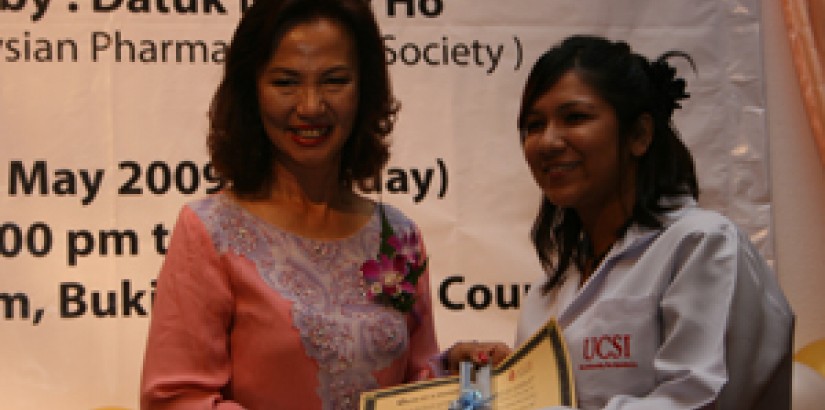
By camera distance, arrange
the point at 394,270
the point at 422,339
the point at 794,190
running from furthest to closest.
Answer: the point at 794,190 < the point at 422,339 < the point at 394,270

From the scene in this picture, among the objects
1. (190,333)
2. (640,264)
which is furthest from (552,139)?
(190,333)

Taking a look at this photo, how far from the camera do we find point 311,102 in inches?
93.7

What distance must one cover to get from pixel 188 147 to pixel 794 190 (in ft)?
7.71

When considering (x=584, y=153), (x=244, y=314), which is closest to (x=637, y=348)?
(x=584, y=153)

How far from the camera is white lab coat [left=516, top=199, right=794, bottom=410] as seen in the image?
6.52 ft

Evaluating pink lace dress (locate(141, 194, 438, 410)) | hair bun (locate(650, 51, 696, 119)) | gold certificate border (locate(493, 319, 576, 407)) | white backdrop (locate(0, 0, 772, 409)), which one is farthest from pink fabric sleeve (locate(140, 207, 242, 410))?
white backdrop (locate(0, 0, 772, 409))

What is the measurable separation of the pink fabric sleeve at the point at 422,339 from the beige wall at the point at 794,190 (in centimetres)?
206

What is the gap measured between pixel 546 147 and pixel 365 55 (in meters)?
0.52

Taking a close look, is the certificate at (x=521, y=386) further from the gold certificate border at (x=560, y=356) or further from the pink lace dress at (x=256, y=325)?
the pink lace dress at (x=256, y=325)

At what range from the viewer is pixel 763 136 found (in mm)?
4117

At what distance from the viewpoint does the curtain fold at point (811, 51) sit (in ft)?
13.4

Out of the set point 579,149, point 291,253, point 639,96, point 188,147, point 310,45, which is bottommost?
point 291,253

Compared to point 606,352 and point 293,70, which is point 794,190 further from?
point 293,70

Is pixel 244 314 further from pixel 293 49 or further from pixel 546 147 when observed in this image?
pixel 546 147
